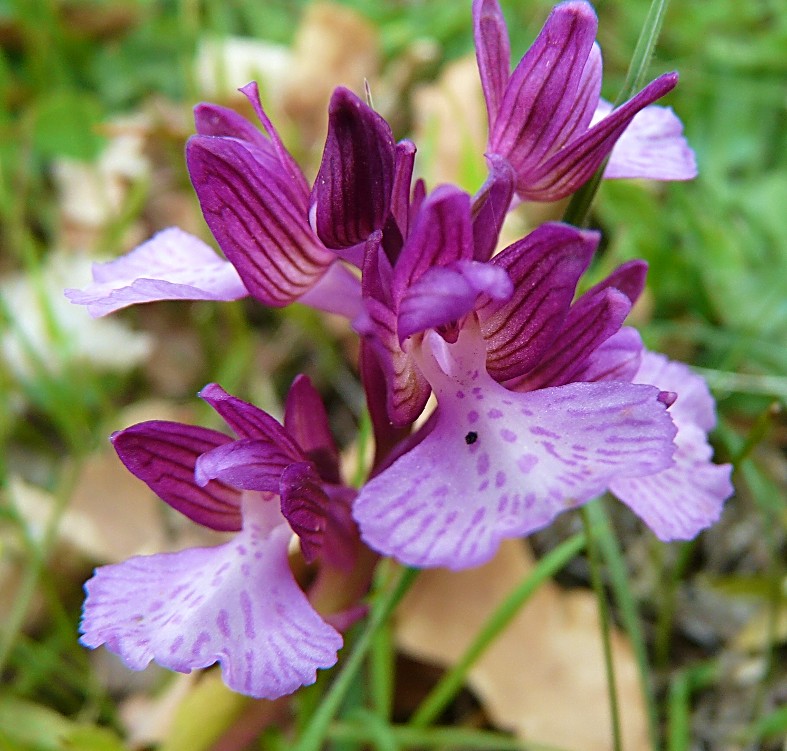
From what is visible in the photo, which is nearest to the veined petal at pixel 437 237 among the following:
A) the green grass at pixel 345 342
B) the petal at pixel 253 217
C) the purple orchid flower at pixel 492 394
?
the purple orchid flower at pixel 492 394

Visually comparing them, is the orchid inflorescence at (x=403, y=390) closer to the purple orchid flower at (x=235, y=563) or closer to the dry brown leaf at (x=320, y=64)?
the purple orchid flower at (x=235, y=563)

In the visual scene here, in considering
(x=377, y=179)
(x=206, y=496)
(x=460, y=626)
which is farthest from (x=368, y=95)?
(x=460, y=626)

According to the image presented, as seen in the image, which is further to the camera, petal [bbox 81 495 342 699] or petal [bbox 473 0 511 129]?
petal [bbox 473 0 511 129]

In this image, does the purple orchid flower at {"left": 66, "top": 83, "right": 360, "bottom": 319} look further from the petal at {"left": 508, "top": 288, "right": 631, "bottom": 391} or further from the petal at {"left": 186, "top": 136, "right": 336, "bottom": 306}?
the petal at {"left": 508, "top": 288, "right": 631, "bottom": 391}

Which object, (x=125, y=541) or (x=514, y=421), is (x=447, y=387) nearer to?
(x=514, y=421)

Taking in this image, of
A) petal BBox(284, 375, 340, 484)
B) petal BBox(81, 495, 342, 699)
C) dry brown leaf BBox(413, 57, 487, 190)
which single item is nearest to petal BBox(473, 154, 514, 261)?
petal BBox(284, 375, 340, 484)

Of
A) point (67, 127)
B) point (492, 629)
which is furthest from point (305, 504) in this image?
point (67, 127)
